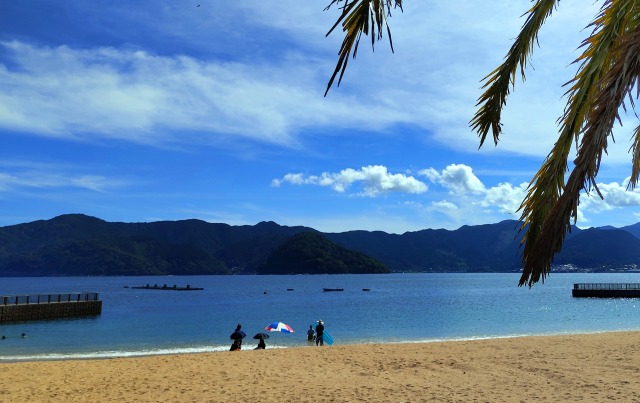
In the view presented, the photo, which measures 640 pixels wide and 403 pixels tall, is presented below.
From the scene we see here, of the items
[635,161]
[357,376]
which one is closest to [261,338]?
[357,376]

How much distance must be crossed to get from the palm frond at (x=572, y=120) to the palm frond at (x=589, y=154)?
0.20m

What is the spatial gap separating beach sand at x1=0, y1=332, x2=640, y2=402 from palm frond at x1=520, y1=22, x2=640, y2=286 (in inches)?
394

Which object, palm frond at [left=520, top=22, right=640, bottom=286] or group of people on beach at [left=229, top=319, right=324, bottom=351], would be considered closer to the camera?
palm frond at [left=520, top=22, right=640, bottom=286]

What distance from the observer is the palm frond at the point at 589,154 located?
135 inches

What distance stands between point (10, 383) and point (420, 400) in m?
11.6

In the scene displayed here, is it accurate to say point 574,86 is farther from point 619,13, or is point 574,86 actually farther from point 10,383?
point 10,383

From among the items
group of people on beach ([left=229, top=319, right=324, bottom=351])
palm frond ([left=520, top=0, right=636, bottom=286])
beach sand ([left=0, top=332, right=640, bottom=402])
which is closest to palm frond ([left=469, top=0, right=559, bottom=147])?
palm frond ([left=520, top=0, right=636, bottom=286])

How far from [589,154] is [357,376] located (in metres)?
13.6

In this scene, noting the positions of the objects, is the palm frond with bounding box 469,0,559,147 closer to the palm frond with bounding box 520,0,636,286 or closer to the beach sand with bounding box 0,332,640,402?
the palm frond with bounding box 520,0,636,286

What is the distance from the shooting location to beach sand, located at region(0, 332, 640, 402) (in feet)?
44.5

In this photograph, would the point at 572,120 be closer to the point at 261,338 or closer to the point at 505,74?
the point at 505,74

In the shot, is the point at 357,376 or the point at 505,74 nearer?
the point at 505,74

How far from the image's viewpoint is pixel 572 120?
4.11 meters

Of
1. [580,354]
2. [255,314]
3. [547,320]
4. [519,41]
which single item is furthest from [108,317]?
[519,41]
